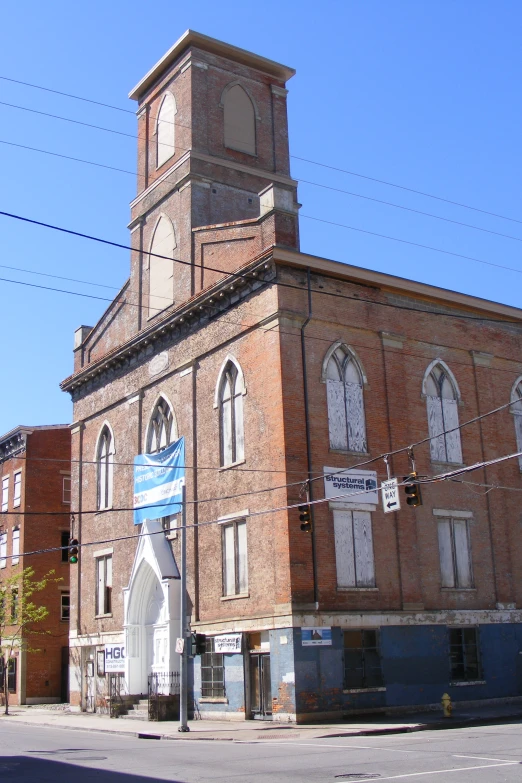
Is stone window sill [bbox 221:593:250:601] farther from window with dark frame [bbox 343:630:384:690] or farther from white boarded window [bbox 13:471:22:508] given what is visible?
white boarded window [bbox 13:471:22:508]

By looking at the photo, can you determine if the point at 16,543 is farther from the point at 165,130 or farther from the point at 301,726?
the point at 301,726

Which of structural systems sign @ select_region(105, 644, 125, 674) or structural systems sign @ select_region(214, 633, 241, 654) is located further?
structural systems sign @ select_region(105, 644, 125, 674)

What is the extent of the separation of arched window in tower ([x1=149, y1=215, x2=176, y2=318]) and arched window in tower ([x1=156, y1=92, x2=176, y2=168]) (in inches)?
116

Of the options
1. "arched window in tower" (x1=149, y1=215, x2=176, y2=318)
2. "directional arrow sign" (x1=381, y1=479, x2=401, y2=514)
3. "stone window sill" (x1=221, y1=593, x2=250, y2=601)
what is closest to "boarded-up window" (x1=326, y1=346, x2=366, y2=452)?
"directional arrow sign" (x1=381, y1=479, x2=401, y2=514)

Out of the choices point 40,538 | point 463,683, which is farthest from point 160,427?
point 40,538

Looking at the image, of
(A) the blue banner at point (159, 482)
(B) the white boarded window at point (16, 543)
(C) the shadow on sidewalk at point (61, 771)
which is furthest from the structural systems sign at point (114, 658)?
(B) the white boarded window at point (16, 543)

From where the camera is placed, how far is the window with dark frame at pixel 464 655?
27.9m

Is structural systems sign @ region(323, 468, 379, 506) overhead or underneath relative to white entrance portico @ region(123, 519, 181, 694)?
overhead

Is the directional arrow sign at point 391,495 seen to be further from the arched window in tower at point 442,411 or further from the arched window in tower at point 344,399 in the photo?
the arched window in tower at point 442,411

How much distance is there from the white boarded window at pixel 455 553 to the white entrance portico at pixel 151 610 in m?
8.89

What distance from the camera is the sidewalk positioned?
70.8 ft

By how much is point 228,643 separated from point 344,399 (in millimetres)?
8158

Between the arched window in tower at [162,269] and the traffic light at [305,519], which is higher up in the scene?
the arched window in tower at [162,269]

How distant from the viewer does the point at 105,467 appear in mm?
37281
